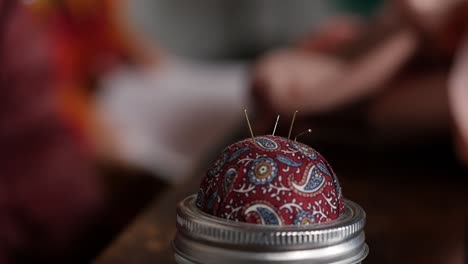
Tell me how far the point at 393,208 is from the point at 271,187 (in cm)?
34

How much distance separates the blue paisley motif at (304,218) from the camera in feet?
1.09

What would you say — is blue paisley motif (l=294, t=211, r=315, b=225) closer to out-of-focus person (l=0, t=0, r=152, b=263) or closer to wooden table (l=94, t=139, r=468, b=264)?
wooden table (l=94, t=139, r=468, b=264)

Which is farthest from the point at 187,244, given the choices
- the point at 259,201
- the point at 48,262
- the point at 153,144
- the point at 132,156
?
the point at 153,144

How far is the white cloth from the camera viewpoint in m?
1.18

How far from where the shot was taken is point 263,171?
34 centimetres

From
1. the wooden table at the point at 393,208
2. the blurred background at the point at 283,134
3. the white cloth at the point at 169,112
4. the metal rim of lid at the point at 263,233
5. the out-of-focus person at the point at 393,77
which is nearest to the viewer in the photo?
the metal rim of lid at the point at 263,233

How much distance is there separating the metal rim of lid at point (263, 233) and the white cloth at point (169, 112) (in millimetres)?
695

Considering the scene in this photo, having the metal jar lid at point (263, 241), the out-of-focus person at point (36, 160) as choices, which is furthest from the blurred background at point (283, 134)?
the metal jar lid at point (263, 241)

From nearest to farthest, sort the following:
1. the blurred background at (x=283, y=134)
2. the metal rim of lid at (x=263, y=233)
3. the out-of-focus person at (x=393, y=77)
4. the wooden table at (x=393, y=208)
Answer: the metal rim of lid at (x=263, y=233) → the wooden table at (x=393, y=208) → the blurred background at (x=283, y=134) → the out-of-focus person at (x=393, y=77)

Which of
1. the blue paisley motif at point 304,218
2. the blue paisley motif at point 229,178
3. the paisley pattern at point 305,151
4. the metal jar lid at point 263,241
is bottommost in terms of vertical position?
the metal jar lid at point 263,241

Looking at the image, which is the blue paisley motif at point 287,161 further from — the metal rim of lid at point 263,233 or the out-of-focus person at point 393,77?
the out-of-focus person at point 393,77

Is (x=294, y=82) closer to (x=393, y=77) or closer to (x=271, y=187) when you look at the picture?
(x=393, y=77)

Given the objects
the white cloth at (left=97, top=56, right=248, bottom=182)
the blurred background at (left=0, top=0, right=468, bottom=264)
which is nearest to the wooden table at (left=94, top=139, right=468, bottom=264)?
the blurred background at (left=0, top=0, right=468, bottom=264)

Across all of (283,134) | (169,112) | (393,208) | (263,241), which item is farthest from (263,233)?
(169,112)
